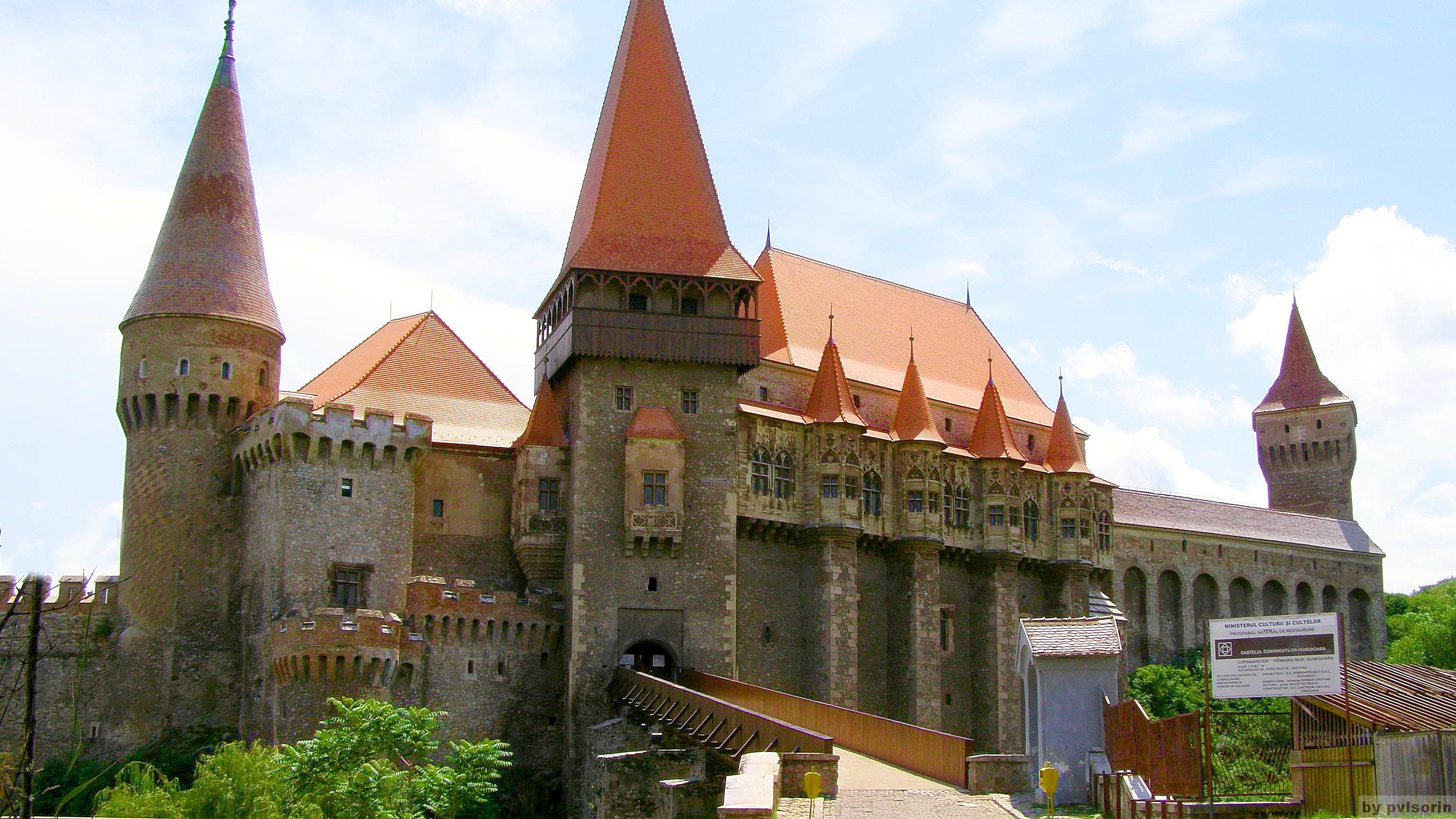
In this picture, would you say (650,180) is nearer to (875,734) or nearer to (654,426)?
(654,426)

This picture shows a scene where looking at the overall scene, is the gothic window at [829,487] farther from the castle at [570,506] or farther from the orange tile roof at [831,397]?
the orange tile roof at [831,397]

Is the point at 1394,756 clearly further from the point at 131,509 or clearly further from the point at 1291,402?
the point at 1291,402

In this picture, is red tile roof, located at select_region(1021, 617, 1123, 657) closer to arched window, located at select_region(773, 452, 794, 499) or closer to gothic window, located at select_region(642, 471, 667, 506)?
gothic window, located at select_region(642, 471, 667, 506)

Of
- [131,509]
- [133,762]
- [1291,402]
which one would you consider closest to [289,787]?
[133,762]

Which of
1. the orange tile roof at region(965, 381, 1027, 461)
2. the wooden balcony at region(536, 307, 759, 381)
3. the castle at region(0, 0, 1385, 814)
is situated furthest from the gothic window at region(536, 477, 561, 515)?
the orange tile roof at region(965, 381, 1027, 461)

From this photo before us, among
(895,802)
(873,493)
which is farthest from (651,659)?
(895,802)

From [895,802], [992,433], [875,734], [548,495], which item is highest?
[992,433]

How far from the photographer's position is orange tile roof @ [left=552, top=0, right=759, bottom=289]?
41.3m

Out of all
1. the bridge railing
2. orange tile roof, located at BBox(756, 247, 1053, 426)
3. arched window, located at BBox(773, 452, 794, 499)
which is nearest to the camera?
the bridge railing

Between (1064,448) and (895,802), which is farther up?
(1064,448)

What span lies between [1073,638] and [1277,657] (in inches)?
177

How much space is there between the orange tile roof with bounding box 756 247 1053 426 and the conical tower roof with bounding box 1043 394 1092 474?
5.11 ft

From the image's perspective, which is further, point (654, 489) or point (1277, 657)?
point (654, 489)

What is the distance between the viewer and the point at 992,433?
49.3 metres
